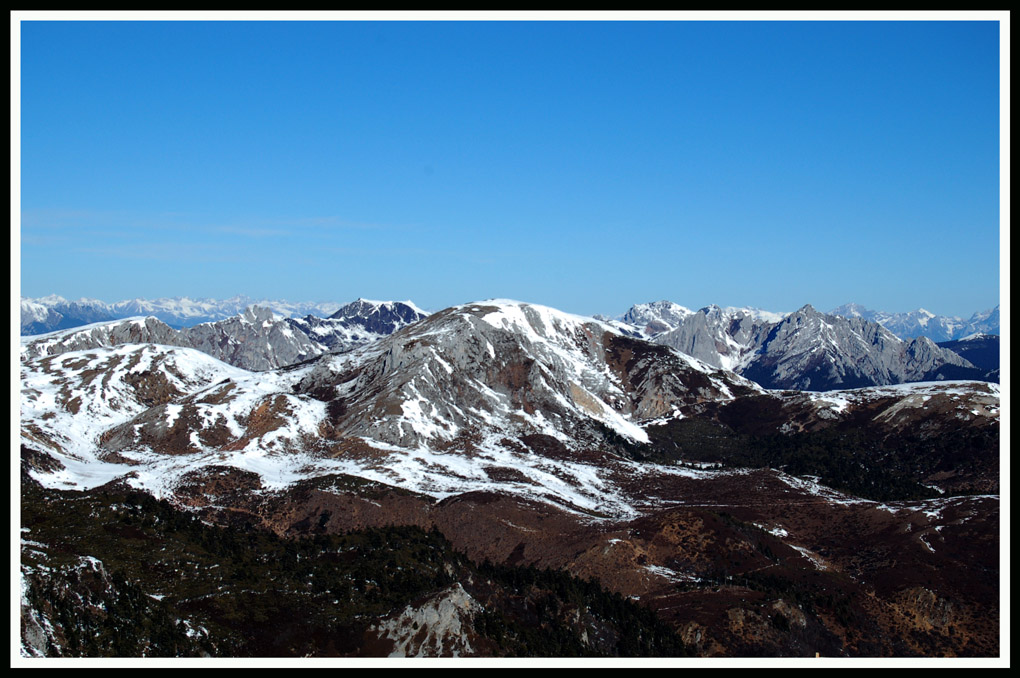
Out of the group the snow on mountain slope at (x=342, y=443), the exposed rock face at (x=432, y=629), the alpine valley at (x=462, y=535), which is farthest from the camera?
the snow on mountain slope at (x=342, y=443)

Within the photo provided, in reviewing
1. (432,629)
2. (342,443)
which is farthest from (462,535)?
(342,443)

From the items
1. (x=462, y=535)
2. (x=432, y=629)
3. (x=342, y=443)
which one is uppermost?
(x=342, y=443)

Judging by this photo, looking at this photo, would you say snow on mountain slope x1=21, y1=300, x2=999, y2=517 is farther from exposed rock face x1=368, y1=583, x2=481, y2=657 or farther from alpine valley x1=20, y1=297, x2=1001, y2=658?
exposed rock face x1=368, y1=583, x2=481, y2=657

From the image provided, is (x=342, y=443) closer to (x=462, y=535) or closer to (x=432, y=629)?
(x=462, y=535)

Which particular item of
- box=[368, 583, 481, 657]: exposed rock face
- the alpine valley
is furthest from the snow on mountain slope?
box=[368, 583, 481, 657]: exposed rock face

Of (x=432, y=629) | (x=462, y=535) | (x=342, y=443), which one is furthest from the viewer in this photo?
(x=342, y=443)

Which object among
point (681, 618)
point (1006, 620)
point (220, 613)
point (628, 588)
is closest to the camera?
point (1006, 620)

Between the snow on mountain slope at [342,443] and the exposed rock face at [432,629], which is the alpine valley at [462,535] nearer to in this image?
the exposed rock face at [432,629]

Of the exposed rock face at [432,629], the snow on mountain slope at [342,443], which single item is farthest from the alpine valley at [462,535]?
the snow on mountain slope at [342,443]

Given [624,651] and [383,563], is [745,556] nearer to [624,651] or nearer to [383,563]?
[624,651]

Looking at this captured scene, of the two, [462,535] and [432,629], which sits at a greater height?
[432,629]

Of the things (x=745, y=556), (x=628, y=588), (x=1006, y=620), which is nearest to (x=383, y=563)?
(x=628, y=588)
